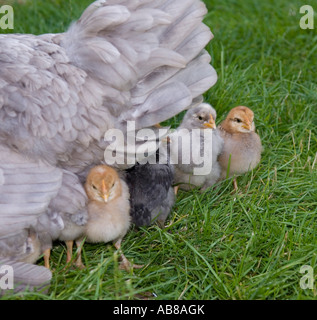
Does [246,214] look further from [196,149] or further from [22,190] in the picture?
[22,190]

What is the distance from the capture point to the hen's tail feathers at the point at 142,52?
2383 mm

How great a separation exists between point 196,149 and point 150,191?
35cm

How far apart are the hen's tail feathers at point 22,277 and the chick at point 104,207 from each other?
0.95 ft

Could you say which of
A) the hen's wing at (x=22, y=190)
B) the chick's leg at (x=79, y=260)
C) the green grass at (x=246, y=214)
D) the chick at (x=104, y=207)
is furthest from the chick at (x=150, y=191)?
the hen's wing at (x=22, y=190)

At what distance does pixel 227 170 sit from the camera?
2.89m

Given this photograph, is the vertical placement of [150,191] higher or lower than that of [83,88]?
lower

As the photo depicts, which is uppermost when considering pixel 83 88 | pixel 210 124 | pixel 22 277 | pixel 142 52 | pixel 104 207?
pixel 142 52

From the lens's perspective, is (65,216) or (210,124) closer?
(65,216)

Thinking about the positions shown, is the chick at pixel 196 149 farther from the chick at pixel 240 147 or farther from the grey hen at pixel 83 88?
the grey hen at pixel 83 88

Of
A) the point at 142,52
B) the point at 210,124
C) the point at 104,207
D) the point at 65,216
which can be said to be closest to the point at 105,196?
the point at 104,207

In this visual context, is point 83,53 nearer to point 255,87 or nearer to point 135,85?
point 135,85

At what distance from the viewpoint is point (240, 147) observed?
291cm
